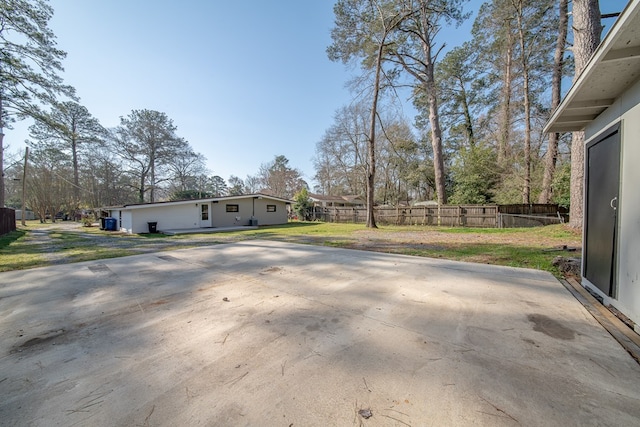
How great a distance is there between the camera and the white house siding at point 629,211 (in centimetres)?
235

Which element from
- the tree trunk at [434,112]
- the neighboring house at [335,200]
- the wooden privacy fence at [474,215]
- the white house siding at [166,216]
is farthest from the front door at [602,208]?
the neighboring house at [335,200]

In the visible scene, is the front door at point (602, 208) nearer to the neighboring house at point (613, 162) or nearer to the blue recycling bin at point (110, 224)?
the neighboring house at point (613, 162)

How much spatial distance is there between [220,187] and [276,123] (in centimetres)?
2763

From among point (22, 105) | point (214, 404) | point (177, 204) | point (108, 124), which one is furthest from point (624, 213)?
point (108, 124)

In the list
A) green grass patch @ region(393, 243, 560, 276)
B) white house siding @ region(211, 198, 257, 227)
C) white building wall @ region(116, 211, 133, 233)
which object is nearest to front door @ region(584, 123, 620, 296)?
green grass patch @ region(393, 243, 560, 276)

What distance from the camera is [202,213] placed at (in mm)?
16828

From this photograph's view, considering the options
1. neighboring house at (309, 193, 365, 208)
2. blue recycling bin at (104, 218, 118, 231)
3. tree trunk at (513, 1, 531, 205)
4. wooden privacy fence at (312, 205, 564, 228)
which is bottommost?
blue recycling bin at (104, 218, 118, 231)

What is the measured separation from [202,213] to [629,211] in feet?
59.4

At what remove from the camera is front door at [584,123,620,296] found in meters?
2.77

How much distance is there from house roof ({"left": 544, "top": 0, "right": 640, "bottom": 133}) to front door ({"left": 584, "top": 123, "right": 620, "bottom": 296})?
417mm

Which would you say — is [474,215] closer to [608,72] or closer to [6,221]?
[608,72]

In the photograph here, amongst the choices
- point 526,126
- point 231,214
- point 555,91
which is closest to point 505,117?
point 526,126

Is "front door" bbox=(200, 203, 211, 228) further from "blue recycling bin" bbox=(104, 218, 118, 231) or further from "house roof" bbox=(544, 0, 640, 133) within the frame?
"house roof" bbox=(544, 0, 640, 133)

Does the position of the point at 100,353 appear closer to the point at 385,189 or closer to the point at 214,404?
the point at 214,404
